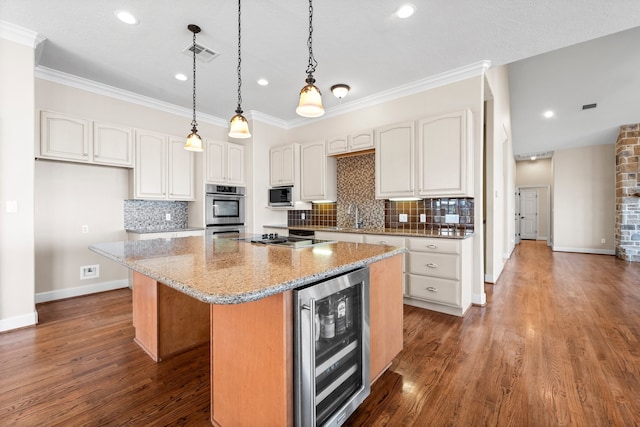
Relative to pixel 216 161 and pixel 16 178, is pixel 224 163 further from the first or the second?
pixel 16 178

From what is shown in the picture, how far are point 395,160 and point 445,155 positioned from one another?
1.99 feet

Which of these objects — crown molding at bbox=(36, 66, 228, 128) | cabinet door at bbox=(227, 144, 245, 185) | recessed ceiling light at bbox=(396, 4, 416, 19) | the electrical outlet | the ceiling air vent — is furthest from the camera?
cabinet door at bbox=(227, 144, 245, 185)

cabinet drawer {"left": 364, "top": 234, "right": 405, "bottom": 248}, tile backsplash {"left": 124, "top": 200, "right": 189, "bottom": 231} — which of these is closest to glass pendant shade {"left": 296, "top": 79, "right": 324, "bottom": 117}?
cabinet drawer {"left": 364, "top": 234, "right": 405, "bottom": 248}

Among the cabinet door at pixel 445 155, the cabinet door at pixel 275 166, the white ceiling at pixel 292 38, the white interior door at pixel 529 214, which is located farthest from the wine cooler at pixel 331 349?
the white interior door at pixel 529 214

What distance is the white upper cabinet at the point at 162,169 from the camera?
12.6 feet

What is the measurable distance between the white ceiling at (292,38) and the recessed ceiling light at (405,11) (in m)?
0.04

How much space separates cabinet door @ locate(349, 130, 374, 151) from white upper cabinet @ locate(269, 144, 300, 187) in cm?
105

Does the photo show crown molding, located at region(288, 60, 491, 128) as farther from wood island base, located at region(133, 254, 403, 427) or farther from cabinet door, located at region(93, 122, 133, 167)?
cabinet door, located at region(93, 122, 133, 167)

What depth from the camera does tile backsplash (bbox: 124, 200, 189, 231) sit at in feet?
13.3

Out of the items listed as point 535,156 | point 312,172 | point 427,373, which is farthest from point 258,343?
point 535,156

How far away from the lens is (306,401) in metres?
1.15

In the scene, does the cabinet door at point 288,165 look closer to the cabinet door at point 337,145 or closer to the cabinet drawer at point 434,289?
the cabinet door at point 337,145

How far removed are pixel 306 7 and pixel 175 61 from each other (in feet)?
5.61

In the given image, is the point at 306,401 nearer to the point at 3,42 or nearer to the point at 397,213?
the point at 397,213
